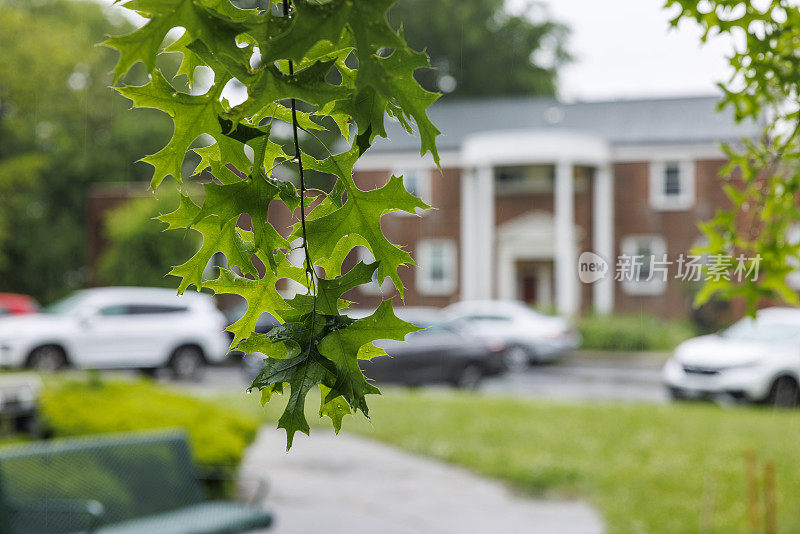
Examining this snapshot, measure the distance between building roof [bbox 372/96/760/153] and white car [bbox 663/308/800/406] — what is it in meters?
7.74

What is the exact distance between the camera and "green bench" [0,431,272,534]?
4.23m

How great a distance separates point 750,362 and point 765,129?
7.76 m

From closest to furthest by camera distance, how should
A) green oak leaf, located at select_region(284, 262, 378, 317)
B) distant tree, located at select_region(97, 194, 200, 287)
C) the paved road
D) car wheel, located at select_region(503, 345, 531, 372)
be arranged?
green oak leaf, located at select_region(284, 262, 378, 317) → the paved road → car wheel, located at select_region(503, 345, 531, 372) → distant tree, located at select_region(97, 194, 200, 287)

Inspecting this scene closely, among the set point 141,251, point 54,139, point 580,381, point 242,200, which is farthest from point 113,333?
A: point 54,139

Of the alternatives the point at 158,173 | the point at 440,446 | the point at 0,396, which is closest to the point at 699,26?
the point at 158,173

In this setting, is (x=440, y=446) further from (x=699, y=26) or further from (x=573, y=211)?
(x=573, y=211)

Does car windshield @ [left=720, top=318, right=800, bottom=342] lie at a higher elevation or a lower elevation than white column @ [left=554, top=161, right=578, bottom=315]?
lower

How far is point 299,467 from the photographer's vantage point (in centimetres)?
812

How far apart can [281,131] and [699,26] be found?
3.96ft

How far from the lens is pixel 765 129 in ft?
7.41

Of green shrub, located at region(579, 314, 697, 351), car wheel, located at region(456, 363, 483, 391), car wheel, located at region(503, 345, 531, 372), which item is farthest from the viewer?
green shrub, located at region(579, 314, 697, 351)

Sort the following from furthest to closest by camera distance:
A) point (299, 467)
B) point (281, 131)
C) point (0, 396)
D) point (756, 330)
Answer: point (756, 330) → point (299, 467) → point (0, 396) → point (281, 131)

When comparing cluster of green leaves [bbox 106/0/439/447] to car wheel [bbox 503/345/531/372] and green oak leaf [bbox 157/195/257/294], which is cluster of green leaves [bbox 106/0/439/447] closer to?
green oak leaf [bbox 157/195/257/294]

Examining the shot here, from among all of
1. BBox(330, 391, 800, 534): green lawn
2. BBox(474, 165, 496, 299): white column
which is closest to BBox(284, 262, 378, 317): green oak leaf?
BBox(330, 391, 800, 534): green lawn
